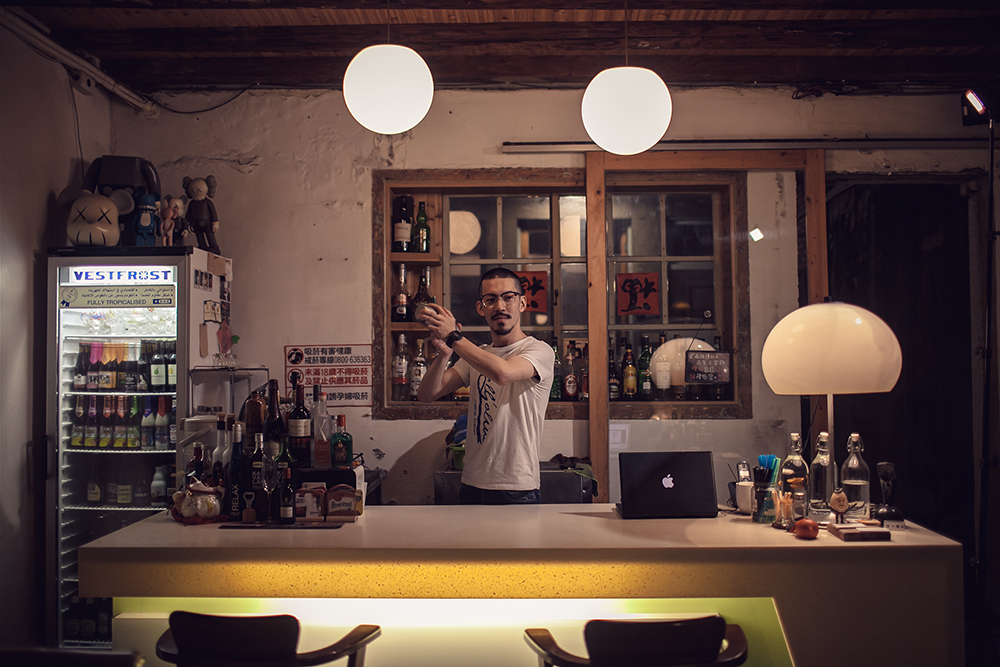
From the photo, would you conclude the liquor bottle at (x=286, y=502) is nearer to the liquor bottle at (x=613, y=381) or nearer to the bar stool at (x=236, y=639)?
the bar stool at (x=236, y=639)

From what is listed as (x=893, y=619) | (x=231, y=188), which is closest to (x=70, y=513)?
(x=231, y=188)

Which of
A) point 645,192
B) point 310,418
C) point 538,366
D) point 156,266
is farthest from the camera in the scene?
point 645,192

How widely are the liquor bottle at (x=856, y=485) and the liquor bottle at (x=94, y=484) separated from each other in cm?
362

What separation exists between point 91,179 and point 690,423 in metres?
3.71

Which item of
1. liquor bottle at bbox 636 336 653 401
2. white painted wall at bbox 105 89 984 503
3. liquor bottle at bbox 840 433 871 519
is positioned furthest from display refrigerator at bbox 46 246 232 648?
liquor bottle at bbox 840 433 871 519

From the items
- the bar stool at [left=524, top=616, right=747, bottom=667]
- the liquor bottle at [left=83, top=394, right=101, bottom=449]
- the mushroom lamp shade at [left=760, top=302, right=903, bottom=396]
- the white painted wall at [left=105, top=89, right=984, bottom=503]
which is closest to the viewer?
the bar stool at [left=524, top=616, right=747, bottom=667]

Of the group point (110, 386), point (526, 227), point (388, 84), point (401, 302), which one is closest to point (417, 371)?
point (401, 302)

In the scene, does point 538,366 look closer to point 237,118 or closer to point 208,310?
point 208,310

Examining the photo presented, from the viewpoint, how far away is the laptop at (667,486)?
2049mm

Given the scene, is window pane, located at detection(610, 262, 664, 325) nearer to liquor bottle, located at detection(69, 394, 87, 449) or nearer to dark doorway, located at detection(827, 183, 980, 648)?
dark doorway, located at detection(827, 183, 980, 648)

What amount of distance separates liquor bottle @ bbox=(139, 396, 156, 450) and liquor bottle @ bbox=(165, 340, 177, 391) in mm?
183

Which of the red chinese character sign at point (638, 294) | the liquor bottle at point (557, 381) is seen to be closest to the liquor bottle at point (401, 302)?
the liquor bottle at point (557, 381)

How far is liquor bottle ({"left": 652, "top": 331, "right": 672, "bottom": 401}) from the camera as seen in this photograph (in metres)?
3.93

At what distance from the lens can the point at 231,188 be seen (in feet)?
12.9
